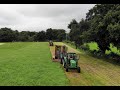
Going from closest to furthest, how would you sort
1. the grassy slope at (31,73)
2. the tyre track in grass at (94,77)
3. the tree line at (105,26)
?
the grassy slope at (31,73) → the tyre track in grass at (94,77) → the tree line at (105,26)

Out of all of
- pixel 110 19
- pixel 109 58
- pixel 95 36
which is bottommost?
pixel 109 58

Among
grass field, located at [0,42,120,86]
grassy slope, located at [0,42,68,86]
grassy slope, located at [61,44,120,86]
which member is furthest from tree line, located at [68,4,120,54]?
grassy slope, located at [0,42,68,86]

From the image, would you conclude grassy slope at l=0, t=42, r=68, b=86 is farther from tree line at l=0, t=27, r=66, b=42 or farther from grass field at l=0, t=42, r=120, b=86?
tree line at l=0, t=27, r=66, b=42

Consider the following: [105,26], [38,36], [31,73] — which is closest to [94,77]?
[31,73]

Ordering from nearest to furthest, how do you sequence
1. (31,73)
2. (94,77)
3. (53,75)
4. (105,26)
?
(53,75)
(94,77)
(31,73)
(105,26)

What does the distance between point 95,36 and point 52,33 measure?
109898 mm

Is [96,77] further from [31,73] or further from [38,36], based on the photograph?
[38,36]

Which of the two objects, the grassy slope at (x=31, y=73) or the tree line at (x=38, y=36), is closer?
the grassy slope at (x=31, y=73)

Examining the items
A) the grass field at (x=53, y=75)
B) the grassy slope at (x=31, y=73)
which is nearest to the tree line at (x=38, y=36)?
the grassy slope at (x=31, y=73)

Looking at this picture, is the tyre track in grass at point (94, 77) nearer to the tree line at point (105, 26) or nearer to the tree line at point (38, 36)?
the tree line at point (105, 26)

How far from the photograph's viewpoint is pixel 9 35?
132750 millimetres

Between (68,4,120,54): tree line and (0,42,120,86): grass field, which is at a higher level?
(68,4,120,54): tree line
